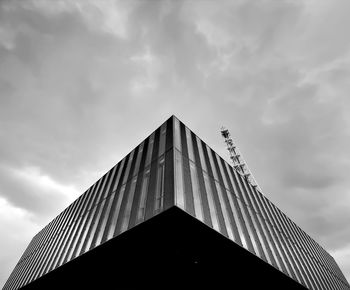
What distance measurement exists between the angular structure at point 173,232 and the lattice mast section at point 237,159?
96.2ft

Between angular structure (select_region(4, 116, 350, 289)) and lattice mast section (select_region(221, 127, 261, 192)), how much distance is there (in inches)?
1154

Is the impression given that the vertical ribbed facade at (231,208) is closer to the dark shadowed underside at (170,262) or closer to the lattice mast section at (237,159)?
the dark shadowed underside at (170,262)

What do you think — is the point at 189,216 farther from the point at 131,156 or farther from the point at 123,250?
the point at 131,156

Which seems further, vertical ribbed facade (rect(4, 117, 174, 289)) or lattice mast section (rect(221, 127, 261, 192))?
lattice mast section (rect(221, 127, 261, 192))

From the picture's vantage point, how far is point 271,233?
2002 cm

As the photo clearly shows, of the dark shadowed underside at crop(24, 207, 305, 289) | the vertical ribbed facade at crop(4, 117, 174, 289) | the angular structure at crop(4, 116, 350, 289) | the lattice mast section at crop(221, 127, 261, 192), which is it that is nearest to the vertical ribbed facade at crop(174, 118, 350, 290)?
the angular structure at crop(4, 116, 350, 289)

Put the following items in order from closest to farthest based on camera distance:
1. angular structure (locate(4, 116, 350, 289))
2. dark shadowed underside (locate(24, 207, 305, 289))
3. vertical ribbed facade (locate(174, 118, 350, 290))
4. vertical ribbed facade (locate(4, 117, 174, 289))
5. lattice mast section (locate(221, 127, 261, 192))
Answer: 1. dark shadowed underside (locate(24, 207, 305, 289))
2. angular structure (locate(4, 116, 350, 289))
3. vertical ribbed facade (locate(4, 117, 174, 289))
4. vertical ribbed facade (locate(174, 118, 350, 290))
5. lattice mast section (locate(221, 127, 261, 192))

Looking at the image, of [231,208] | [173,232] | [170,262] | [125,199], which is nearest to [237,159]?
[231,208]

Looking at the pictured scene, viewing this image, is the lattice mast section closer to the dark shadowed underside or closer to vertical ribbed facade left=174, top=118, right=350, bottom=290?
vertical ribbed facade left=174, top=118, right=350, bottom=290

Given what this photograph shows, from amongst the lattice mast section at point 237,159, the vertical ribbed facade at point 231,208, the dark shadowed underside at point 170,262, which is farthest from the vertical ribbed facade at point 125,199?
the lattice mast section at point 237,159

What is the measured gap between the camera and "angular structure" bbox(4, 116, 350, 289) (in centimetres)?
1166

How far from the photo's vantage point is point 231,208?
50.5ft

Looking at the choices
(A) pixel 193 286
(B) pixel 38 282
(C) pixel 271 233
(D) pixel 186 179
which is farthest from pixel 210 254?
(B) pixel 38 282

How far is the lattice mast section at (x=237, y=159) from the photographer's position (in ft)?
164
